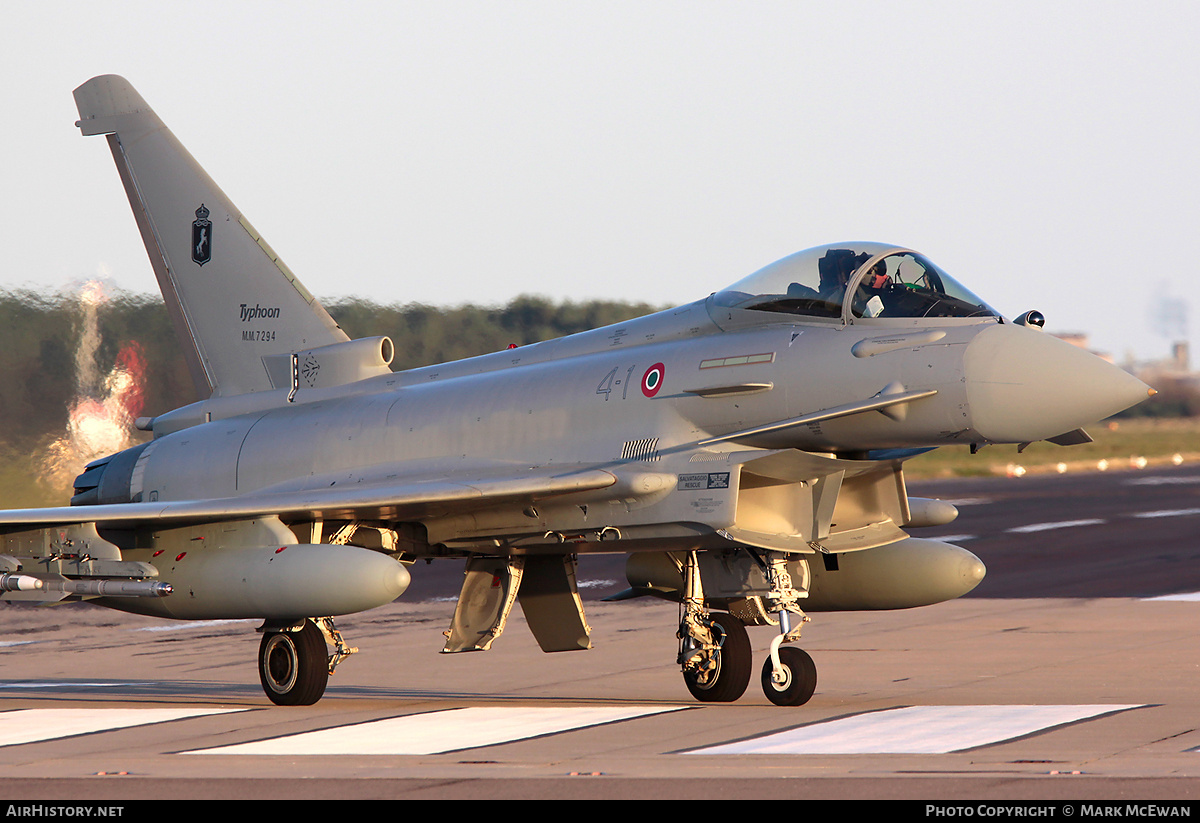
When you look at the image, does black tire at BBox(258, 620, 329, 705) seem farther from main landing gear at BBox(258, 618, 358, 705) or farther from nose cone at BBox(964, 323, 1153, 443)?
nose cone at BBox(964, 323, 1153, 443)

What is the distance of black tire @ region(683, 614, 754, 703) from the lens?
39.1ft

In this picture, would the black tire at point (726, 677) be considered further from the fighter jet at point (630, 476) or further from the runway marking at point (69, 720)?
the runway marking at point (69, 720)

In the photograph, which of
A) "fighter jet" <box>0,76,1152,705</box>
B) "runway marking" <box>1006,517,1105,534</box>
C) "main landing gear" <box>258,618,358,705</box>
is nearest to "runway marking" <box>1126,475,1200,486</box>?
"runway marking" <box>1006,517,1105,534</box>

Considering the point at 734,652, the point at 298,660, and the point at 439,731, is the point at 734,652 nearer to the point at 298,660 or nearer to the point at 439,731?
the point at 439,731

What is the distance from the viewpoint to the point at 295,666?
40.3 ft

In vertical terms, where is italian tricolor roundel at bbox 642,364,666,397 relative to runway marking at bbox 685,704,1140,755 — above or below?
above

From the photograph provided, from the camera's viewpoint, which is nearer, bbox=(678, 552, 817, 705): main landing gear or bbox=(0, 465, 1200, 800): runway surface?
bbox=(0, 465, 1200, 800): runway surface

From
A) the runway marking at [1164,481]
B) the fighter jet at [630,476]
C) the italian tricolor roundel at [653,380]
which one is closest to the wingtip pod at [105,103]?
the fighter jet at [630,476]

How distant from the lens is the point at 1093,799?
690cm

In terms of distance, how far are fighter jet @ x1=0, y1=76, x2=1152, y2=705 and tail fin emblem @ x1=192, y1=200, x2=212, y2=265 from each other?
6.31ft

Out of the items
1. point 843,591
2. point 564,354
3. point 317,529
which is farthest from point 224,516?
point 843,591

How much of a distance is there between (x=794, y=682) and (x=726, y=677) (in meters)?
0.75

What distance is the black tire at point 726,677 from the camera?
11914mm

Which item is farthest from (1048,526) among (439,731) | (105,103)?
(439,731)
